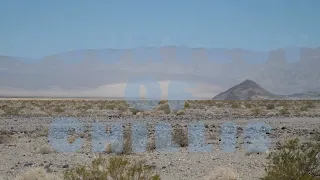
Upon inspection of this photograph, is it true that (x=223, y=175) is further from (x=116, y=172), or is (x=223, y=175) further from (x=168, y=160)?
(x=168, y=160)

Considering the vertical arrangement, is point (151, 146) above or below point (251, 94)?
below

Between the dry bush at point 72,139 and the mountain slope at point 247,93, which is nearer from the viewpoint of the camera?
the dry bush at point 72,139

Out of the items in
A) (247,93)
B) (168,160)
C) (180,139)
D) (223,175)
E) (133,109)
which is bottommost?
(168,160)

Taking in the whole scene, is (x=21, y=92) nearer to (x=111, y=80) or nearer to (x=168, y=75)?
(x=111, y=80)

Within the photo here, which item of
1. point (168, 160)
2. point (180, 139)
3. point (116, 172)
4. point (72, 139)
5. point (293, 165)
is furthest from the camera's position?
point (72, 139)

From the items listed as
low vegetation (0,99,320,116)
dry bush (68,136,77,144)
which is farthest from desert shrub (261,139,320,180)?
low vegetation (0,99,320,116)

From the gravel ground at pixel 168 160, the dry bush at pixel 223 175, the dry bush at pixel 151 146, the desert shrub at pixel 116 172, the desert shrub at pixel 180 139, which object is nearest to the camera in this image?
the desert shrub at pixel 116 172

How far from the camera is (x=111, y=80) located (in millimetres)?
169875

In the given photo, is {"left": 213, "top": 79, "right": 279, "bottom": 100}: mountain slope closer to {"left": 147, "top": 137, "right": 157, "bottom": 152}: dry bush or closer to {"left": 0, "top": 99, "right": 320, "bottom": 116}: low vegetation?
{"left": 0, "top": 99, "right": 320, "bottom": 116}: low vegetation

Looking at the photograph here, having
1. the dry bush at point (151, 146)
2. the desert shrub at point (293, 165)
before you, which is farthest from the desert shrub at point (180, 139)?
the desert shrub at point (293, 165)

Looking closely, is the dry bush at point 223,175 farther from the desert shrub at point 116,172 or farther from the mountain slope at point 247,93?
the mountain slope at point 247,93

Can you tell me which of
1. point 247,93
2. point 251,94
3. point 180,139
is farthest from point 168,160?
point 247,93

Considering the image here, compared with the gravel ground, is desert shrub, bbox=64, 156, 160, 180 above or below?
above

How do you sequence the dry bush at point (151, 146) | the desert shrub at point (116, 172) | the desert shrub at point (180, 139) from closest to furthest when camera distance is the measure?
the desert shrub at point (116, 172) → the dry bush at point (151, 146) → the desert shrub at point (180, 139)
